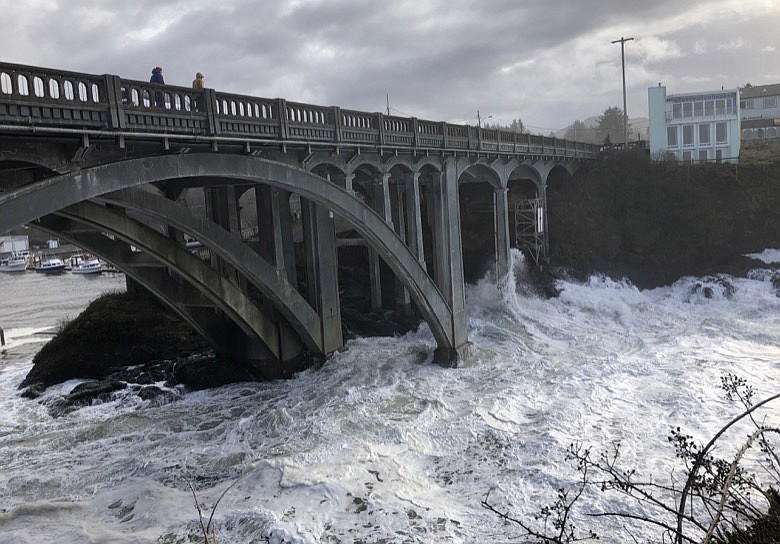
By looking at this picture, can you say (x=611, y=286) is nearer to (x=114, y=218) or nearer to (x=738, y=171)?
(x=738, y=171)

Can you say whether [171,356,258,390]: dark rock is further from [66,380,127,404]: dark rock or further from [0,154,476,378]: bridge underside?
[66,380,127,404]: dark rock

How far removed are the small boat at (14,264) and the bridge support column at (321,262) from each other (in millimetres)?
59179

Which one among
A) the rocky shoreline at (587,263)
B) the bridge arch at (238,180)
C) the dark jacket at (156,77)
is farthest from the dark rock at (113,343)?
the dark jacket at (156,77)

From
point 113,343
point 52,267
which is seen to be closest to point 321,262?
point 113,343

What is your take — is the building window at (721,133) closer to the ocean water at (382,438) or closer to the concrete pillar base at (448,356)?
the ocean water at (382,438)

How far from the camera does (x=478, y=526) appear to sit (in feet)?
33.9

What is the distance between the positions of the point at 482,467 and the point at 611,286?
2137cm

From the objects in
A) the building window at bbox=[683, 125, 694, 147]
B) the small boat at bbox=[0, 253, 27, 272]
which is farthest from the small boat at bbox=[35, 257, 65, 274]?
the building window at bbox=[683, 125, 694, 147]

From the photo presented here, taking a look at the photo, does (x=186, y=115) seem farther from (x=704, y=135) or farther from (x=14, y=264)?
(x=14, y=264)

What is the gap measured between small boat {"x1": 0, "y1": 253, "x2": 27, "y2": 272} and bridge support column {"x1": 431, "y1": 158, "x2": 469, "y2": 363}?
197ft

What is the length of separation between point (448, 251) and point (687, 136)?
1202 inches

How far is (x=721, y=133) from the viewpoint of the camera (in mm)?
42250

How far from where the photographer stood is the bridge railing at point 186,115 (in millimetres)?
8633

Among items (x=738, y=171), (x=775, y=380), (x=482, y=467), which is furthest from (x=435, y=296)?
(x=738, y=171)
